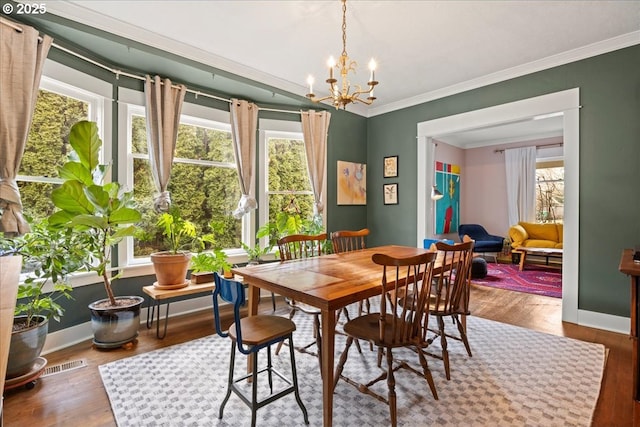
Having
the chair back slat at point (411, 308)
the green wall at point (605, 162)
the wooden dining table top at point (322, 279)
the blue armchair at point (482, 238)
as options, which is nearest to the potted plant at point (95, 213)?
the wooden dining table top at point (322, 279)

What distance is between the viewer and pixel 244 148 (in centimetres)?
395

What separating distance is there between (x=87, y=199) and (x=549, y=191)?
27.3 ft

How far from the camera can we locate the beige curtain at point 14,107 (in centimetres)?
222

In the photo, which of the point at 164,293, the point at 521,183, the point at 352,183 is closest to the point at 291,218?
the point at 352,183

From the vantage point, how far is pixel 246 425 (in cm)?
176

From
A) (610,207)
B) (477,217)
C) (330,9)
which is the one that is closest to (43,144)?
(330,9)

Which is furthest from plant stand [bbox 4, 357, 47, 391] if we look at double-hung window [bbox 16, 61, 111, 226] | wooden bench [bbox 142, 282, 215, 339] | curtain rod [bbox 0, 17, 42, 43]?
curtain rod [bbox 0, 17, 42, 43]

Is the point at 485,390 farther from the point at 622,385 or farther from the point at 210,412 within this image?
the point at 210,412

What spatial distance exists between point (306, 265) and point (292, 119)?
2726 millimetres

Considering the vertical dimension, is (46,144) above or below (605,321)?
above

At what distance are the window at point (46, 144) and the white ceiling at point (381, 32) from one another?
68 centimetres

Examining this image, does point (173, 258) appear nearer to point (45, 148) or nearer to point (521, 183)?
point (45, 148)

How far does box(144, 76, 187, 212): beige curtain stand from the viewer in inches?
128

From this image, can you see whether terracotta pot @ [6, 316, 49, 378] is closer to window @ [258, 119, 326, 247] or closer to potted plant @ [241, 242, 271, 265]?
potted plant @ [241, 242, 271, 265]
